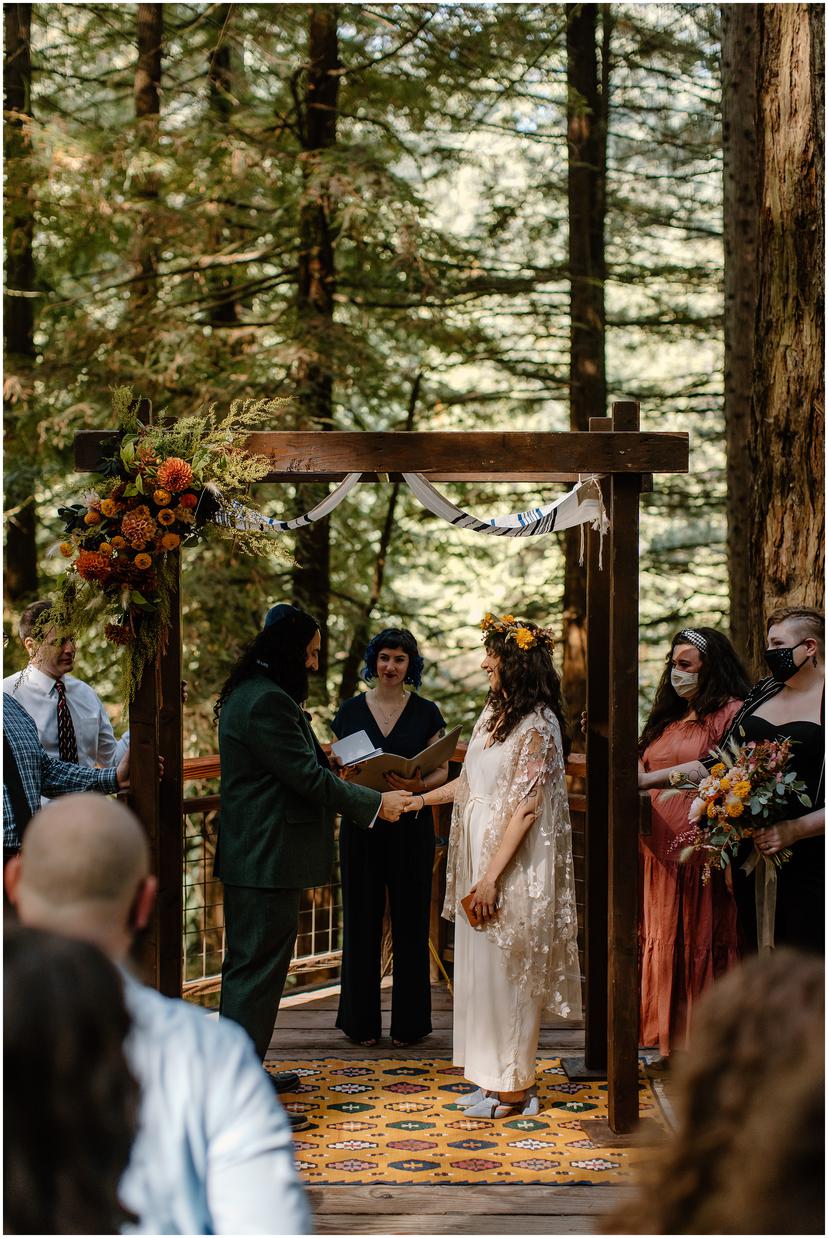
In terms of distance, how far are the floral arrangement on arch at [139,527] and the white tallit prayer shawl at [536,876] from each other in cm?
130

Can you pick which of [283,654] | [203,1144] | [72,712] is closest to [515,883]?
[283,654]

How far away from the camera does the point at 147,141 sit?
31.7 feet

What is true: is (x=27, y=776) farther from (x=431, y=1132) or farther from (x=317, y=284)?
(x=317, y=284)

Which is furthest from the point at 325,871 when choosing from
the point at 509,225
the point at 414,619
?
the point at 509,225

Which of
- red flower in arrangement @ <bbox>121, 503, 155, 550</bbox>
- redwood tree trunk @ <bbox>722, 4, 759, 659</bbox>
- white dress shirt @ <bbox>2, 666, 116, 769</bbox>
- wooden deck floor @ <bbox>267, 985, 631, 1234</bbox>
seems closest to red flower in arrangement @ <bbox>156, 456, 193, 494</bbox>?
red flower in arrangement @ <bbox>121, 503, 155, 550</bbox>

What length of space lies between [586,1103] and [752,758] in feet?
5.62

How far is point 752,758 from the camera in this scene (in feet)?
14.4

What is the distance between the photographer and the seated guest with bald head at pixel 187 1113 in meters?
1.82

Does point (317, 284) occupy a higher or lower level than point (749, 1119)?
higher

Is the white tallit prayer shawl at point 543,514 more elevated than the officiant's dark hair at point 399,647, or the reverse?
the white tallit prayer shawl at point 543,514

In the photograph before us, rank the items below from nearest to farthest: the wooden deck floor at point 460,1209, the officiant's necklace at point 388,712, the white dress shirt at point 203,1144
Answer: the white dress shirt at point 203,1144 < the wooden deck floor at point 460,1209 < the officiant's necklace at point 388,712

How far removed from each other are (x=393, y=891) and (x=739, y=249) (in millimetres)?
4691

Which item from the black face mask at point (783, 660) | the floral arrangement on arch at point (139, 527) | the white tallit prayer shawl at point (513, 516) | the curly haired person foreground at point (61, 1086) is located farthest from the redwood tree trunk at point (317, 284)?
the curly haired person foreground at point (61, 1086)

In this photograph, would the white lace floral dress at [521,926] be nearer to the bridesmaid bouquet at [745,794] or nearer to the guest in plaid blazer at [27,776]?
the bridesmaid bouquet at [745,794]
